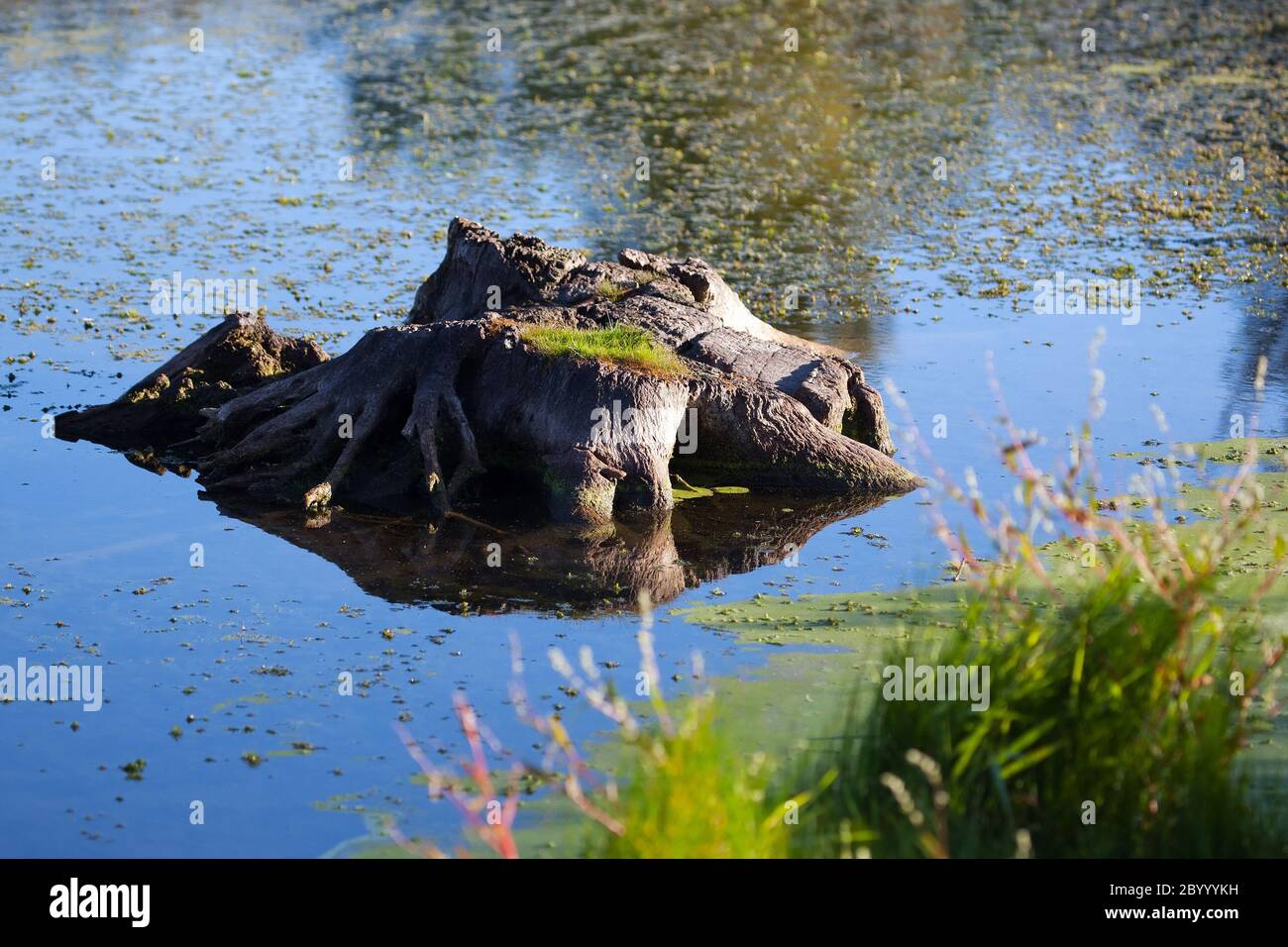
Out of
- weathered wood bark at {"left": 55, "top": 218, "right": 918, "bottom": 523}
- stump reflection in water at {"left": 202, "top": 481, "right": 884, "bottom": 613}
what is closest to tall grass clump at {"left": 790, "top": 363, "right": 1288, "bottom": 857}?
stump reflection in water at {"left": 202, "top": 481, "right": 884, "bottom": 613}

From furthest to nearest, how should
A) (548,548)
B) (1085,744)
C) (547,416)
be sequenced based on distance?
(547,416)
(548,548)
(1085,744)

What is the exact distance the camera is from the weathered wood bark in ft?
46.3

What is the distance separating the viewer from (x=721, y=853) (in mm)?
6938

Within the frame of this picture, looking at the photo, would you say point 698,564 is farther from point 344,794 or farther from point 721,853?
point 721,853

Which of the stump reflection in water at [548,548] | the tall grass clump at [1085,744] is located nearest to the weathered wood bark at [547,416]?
the stump reflection in water at [548,548]

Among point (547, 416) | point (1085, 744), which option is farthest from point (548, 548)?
point (1085, 744)

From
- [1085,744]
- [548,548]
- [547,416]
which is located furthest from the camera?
[547,416]

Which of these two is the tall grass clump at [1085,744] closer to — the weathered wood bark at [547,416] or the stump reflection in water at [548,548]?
the stump reflection in water at [548,548]

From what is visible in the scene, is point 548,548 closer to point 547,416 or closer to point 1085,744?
point 547,416

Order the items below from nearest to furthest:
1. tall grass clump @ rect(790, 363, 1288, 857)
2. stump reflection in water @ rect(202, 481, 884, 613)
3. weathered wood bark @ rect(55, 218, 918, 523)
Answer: tall grass clump @ rect(790, 363, 1288, 857) → stump reflection in water @ rect(202, 481, 884, 613) → weathered wood bark @ rect(55, 218, 918, 523)

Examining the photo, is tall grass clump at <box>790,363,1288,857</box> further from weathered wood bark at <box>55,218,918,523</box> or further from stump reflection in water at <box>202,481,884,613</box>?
A: weathered wood bark at <box>55,218,918,523</box>

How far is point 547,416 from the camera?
1429 cm

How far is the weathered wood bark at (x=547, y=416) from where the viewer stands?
1412cm
